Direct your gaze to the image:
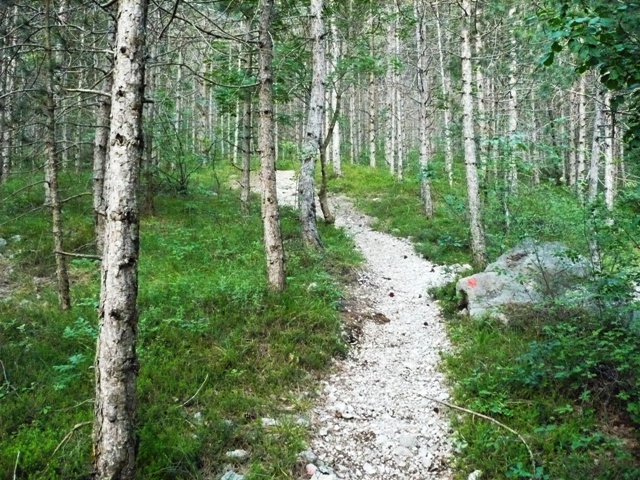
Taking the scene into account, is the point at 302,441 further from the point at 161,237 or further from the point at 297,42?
the point at 297,42

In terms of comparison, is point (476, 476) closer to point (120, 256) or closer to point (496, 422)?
point (496, 422)

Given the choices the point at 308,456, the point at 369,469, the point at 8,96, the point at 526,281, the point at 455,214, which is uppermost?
the point at 8,96

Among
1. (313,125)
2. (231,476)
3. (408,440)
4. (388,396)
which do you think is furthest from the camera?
(313,125)

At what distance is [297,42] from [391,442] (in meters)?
10.9

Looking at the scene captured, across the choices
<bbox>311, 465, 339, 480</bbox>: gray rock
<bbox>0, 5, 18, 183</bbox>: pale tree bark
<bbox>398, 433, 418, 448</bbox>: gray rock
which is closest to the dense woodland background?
<bbox>311, 465, 339, 480</bbox>: gray rock

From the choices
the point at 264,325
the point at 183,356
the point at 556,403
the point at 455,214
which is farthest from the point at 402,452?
the point at 455,214

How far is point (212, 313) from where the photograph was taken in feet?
24.2

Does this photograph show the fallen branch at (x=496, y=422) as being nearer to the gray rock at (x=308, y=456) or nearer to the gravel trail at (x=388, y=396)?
the gravel trail at (x=388, y=396)

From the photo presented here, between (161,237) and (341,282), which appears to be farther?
(161,237)

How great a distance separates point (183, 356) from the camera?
6.18 m

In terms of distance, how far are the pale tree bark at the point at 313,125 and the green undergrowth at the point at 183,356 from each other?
63 centimetres

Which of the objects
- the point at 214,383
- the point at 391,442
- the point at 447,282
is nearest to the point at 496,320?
the point at 447,282

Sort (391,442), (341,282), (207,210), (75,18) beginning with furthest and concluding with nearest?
(207,210) → (75,18) → (341,282) → (391,442)

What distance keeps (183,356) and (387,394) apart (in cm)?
289
